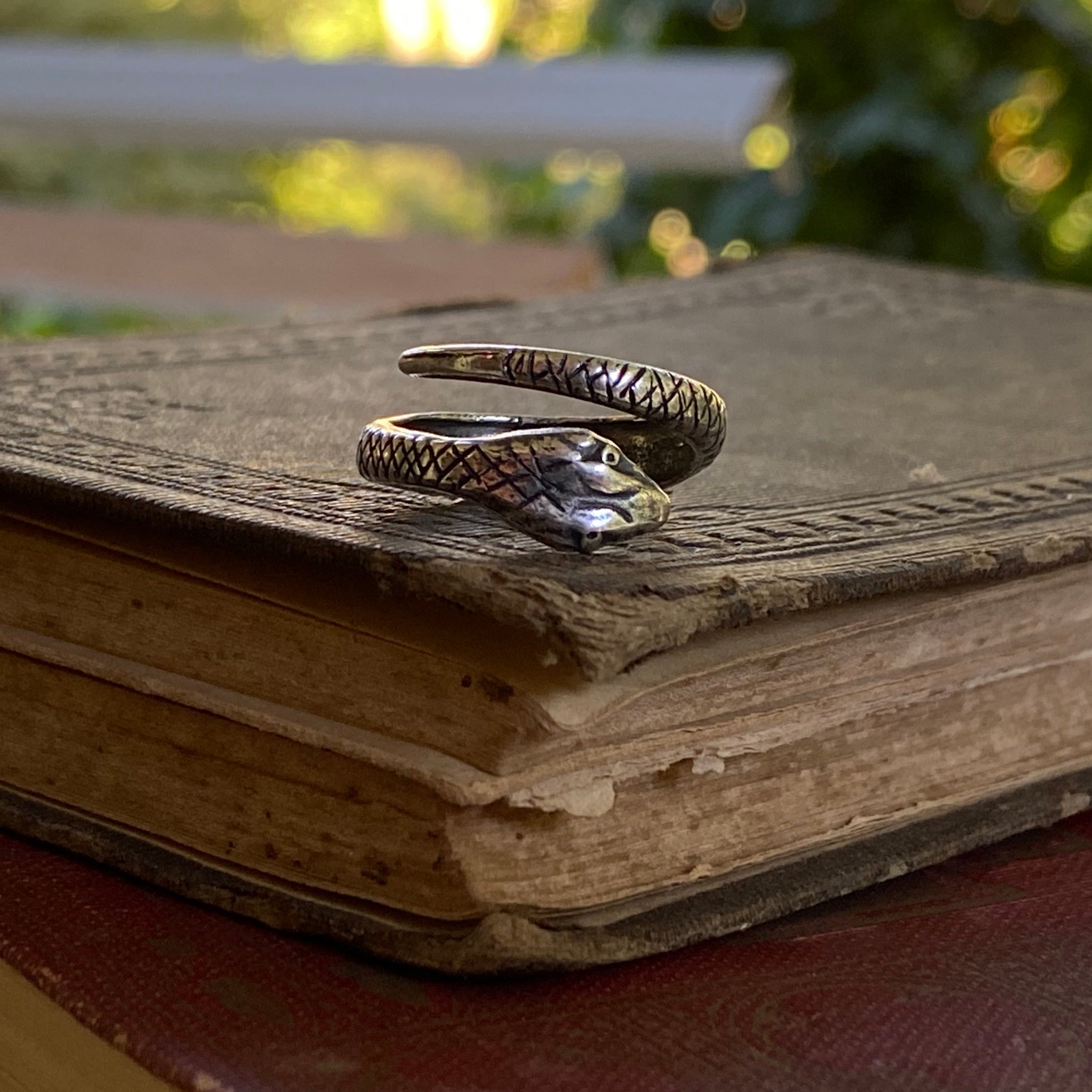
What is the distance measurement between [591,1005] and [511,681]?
0.39ft

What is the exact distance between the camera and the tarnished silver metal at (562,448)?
0.56 m

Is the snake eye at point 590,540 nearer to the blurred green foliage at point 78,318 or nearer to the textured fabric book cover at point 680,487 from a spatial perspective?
the textured fabric book cover at point 680,487

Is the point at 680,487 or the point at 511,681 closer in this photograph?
the point at 511,681

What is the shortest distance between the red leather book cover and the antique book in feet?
0.05

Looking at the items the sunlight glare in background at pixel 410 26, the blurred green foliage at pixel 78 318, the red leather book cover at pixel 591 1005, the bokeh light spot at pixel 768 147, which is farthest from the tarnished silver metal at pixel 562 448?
the blurred green foliage at pixel 78 318

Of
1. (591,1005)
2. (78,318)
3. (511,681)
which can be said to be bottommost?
(78,318)

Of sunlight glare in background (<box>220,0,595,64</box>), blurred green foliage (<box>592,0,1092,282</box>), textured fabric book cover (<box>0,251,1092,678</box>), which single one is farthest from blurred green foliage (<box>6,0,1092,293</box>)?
textured fabric book cover (<box>0,251,1092,678</box>)

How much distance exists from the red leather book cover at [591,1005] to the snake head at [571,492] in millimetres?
155

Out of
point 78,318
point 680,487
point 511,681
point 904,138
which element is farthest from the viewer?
point 78,318

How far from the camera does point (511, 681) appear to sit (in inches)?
20.9

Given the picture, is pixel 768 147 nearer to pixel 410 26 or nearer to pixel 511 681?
pixel 511 681

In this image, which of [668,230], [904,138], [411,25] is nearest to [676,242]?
[668,230]

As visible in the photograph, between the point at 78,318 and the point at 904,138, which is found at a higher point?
the point at 904,138

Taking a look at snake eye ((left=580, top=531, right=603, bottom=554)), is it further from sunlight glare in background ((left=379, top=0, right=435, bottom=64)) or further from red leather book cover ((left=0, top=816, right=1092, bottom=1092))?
sunlight glare in background ((left=379, top=0, right=435, bottom=64))
